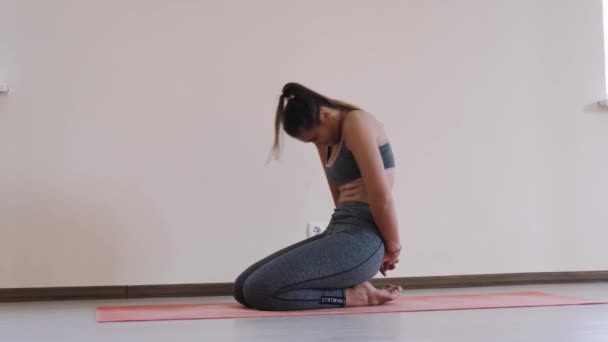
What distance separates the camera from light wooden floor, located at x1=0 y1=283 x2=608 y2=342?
1609 millimetres

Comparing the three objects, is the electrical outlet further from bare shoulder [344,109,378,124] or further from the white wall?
bare shoulder [344,109,378,124]

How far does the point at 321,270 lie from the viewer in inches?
88.4

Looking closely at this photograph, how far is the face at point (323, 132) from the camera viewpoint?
2289 millimetres

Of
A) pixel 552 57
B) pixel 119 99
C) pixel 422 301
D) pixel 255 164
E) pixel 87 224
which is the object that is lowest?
pixel 422 301

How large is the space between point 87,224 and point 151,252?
28 centimetres

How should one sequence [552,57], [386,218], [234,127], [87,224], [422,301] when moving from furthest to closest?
[552,57] → [234,127] → [87,224] → [422,301] → [386,218]

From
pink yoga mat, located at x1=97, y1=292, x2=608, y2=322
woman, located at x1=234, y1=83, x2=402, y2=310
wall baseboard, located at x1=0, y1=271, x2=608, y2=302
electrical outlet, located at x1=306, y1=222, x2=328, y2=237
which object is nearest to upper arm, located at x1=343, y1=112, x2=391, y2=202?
woman, located at x1=234, y1=83, x2=402, y2=310

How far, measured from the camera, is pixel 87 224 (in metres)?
2.94

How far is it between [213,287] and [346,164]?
39.1 inches

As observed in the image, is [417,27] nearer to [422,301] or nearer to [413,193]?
[413,193]

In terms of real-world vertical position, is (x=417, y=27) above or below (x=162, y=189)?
above

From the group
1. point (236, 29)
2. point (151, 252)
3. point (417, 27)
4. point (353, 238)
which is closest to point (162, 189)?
point (151, 252)

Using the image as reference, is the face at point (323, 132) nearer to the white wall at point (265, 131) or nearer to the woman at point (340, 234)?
the woman at point (340, 234)

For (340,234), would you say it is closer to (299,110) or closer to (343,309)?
(343,309)
